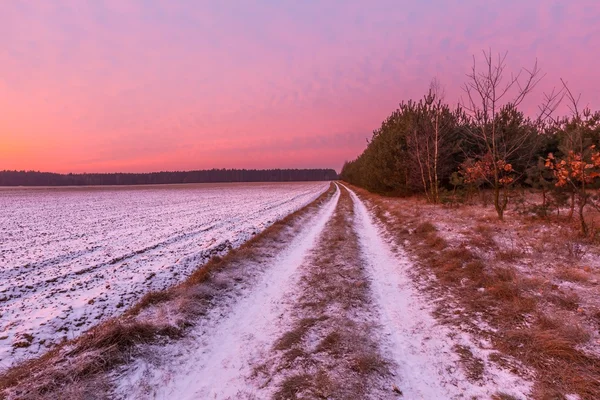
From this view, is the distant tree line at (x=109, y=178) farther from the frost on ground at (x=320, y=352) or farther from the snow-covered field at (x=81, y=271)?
the frost on ground at (x=320, y=352)

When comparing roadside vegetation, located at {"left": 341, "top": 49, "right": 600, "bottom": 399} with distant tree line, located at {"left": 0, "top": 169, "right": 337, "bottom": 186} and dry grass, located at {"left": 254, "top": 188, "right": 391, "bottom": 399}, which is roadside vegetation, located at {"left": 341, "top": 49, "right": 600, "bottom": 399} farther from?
distant tree line, located at {"left": 0, "top": 169, "right": 337, "bottom": 186}

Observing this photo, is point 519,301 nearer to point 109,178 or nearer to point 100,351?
point 100,351

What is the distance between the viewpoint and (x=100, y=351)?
13.0 ft

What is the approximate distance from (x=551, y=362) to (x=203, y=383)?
15.5 feet

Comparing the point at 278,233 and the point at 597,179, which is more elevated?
the point at 597,179

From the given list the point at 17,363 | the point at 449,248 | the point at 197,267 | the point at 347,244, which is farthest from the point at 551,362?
the point at 197,267

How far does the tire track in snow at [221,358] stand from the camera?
11.3 ft

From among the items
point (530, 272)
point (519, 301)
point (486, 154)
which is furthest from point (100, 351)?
point (486, 154)

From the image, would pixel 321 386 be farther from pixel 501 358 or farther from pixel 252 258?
pixel 252 258

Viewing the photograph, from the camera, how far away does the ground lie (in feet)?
11.1

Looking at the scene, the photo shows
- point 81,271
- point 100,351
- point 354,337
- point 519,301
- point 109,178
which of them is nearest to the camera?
point 100,351

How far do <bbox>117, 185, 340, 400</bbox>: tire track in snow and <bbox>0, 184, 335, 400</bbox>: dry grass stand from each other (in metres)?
0.35

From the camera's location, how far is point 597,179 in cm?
927

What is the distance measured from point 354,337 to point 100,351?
3.98 meters
